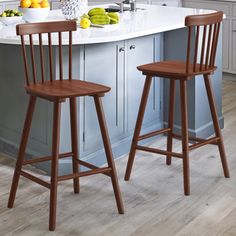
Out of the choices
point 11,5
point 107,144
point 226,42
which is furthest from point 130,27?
point 226,42

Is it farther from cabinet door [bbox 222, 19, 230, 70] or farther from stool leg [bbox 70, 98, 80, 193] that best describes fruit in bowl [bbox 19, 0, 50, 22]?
cabinet door [bbox 222, 19, 230, 70]

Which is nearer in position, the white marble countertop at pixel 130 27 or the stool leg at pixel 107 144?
the stool leg at pixel 107 144

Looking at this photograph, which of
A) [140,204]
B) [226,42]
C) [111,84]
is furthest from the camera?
[226,42]

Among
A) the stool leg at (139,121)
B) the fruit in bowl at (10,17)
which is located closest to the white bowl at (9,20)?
the fruit in bowl at (10,17)

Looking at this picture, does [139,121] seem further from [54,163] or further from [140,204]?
[54,163]

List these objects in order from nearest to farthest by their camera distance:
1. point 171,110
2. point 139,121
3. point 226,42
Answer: point 139,121
point 171,110
point 226,42

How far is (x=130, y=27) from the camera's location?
3.45 m

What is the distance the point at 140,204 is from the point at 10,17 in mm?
1515

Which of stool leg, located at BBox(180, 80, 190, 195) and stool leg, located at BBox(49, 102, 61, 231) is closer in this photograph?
stool leg, located at BBox(49, 102, 61, 231)

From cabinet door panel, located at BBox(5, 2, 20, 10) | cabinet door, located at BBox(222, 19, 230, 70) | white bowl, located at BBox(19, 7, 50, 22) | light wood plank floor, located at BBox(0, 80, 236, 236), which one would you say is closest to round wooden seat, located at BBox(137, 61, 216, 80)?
light wood plank floor, located at BBox(0, 80, 236, 236)

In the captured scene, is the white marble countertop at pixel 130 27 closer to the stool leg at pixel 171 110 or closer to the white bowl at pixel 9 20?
the white bowl at pixel 9 20

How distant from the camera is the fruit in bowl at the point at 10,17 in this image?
3527 millimetres

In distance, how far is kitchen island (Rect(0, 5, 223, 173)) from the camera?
129 inches

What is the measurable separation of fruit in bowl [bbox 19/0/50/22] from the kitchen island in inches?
7.6
